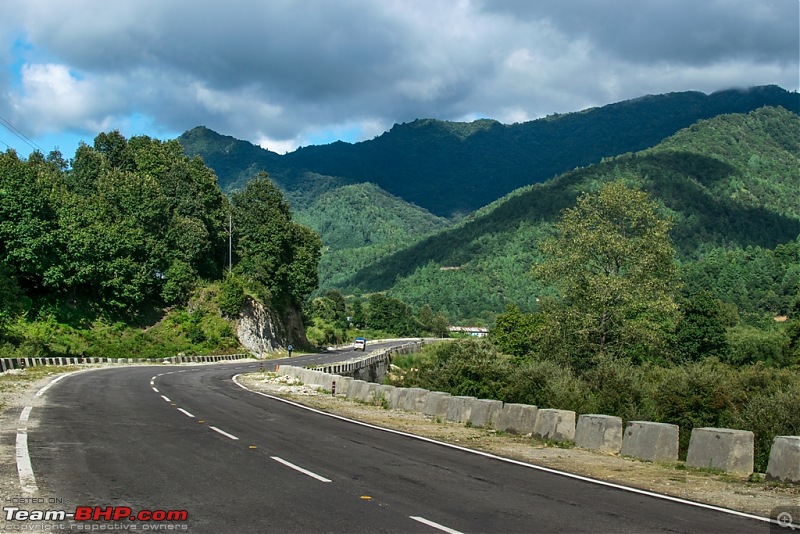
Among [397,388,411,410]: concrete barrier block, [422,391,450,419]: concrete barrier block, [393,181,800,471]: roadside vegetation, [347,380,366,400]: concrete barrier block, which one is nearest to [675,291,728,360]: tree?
[393,181,800,471]: roadside vegetation

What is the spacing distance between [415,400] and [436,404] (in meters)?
1.68

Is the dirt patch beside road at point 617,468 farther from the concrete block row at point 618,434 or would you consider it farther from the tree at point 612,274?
the tree at point 612,274

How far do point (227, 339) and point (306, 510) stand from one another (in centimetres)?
6601

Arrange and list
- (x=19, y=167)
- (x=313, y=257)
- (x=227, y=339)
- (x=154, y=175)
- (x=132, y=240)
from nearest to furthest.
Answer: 1. (x=19, y=167)
2. (x=132, y=240)
3. (x=227, y=339)
4. (x=154, y=175)
5. (x=313, y=257)

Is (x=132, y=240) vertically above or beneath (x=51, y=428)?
above

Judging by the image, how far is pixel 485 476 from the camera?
1209 centimetres

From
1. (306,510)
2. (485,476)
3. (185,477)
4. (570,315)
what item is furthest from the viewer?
(570,315)

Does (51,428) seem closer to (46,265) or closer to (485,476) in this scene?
(485,476)

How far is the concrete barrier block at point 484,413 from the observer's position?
771 inches

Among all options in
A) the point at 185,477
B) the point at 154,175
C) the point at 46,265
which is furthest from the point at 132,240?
the point at 185,477

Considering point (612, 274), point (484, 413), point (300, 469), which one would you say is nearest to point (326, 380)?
point (484, 413)

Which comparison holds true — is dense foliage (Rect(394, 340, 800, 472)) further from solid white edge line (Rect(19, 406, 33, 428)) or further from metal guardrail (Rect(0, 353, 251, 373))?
metal guardrail (Rect(0, 353, 251, 373))

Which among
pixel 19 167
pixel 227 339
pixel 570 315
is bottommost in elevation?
pixel 227 339

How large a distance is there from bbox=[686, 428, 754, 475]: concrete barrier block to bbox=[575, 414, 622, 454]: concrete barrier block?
6.58ft
